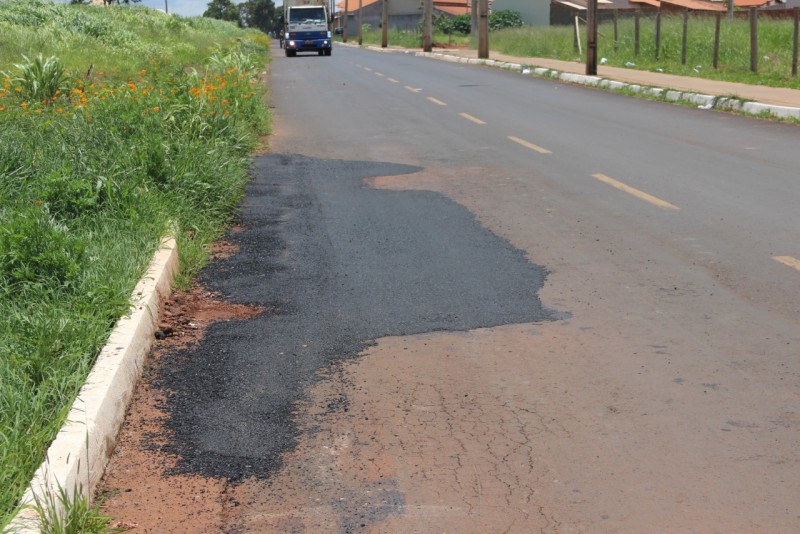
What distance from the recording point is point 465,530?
3748 millimetres

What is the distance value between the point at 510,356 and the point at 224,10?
165 m

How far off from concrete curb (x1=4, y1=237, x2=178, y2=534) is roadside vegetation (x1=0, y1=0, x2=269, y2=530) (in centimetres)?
7

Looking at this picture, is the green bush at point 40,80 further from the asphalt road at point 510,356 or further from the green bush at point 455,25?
the green bush at point 455,25

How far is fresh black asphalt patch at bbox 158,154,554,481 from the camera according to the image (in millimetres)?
4793

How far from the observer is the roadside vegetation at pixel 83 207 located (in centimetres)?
463

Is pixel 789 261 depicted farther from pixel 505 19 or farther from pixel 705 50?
pixel 505 19

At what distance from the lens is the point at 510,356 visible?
5.61 metres

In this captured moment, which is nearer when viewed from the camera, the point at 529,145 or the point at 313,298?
the point at 313,298

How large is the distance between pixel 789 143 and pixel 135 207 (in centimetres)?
925

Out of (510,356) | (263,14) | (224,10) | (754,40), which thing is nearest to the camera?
(510,356)

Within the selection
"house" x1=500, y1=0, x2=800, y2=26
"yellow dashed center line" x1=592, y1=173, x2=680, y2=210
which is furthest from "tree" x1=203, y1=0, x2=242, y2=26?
"yellow dashed center line" x1=592, y1=173, x2=680, y2=210

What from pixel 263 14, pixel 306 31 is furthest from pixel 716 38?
pixel 263 14

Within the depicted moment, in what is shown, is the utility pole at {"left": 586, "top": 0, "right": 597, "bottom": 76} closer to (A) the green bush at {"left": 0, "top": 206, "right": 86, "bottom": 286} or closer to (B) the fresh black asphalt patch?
(B) the fresh black asphalt patch

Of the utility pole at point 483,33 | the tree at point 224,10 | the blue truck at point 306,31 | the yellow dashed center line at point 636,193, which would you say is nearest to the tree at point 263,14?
the tree at point 224,10
